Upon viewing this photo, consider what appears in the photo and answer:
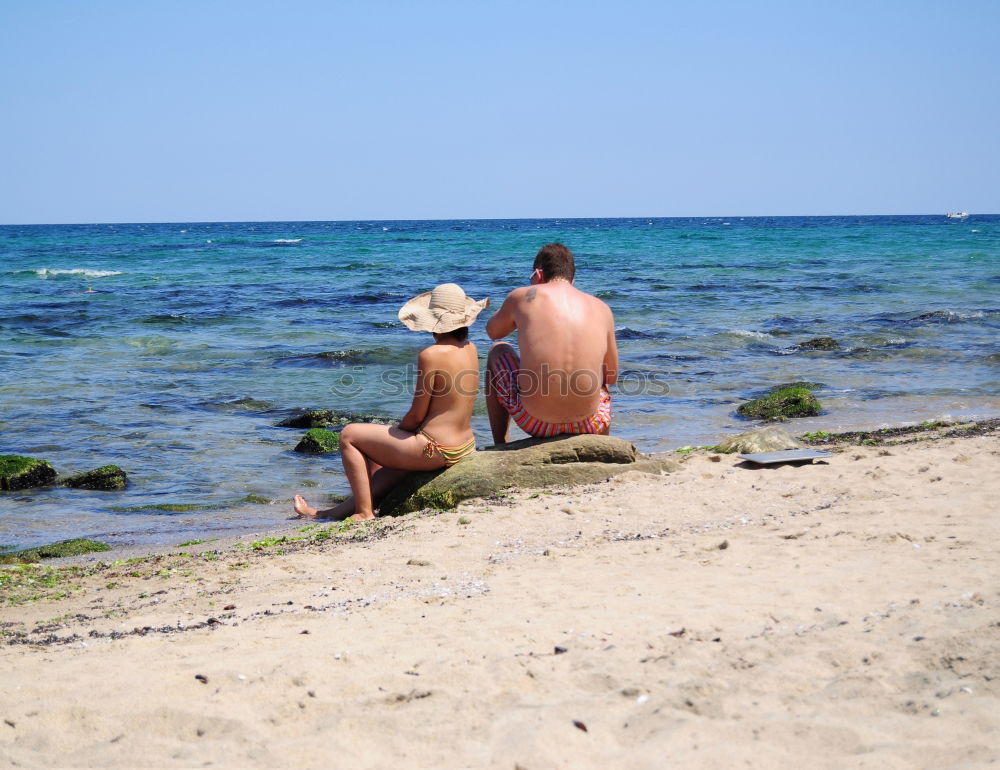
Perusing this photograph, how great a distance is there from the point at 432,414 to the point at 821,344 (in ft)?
31.6

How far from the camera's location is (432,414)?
5.85 meters

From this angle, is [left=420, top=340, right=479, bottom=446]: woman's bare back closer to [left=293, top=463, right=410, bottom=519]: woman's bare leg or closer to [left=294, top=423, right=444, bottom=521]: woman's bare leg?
[left=294, top=423, right=444, bottom=521]: woman's bare leg

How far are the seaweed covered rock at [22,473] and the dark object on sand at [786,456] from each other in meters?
5.42

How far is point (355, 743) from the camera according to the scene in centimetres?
266

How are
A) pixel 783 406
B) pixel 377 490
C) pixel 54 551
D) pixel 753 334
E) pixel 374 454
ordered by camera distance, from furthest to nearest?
pixel 753 334 < pixel 783 406 < pixel 377 490 < pixel 374 454 < pixel 54 551

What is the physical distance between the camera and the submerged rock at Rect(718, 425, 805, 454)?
6.68 meters

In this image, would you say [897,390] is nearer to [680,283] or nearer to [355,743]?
[355,743]

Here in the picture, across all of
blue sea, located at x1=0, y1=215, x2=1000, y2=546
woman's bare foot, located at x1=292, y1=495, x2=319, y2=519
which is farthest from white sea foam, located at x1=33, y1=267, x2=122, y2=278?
Result: woman's bare foot, located at x1=292, y1=495, x2=319, y2=519

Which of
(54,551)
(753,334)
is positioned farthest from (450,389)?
(753,334)

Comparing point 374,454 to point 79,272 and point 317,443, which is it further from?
point 79,272

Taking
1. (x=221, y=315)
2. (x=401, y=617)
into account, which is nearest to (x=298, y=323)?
(x=221, y=315)

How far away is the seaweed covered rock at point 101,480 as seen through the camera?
7312mm

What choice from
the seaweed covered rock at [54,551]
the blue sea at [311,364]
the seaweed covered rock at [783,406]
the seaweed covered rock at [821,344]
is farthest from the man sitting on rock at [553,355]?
the seaweed covered rock at [821,344]

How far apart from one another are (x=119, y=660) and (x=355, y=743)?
1208 mm
